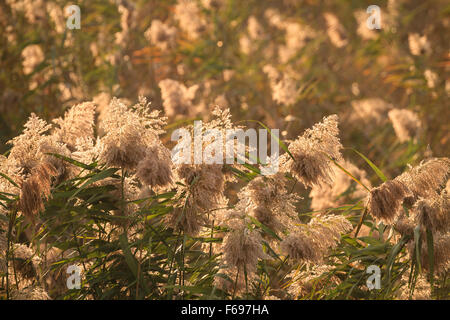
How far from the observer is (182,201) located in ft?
6.29

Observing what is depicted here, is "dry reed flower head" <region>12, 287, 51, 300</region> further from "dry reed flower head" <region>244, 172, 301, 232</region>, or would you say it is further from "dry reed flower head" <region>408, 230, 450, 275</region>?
"dry reed flower head" <region>408, 230, 450, 275</region>

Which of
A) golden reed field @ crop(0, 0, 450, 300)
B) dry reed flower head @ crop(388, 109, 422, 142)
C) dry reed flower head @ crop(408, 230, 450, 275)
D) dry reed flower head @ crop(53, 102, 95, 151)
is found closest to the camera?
golden reed field @ crop(0, 0, 450, 300)

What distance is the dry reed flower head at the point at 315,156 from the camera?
1.95 m

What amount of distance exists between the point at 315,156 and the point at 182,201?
17.3 inches

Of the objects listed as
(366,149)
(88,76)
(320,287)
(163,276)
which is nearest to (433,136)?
(366,149)

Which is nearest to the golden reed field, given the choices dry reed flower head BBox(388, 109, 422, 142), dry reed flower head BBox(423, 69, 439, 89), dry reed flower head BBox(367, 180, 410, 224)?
dry reed flower head BBox(367, 180, 410, 224)

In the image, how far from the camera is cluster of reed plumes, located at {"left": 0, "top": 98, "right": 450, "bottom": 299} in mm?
1819

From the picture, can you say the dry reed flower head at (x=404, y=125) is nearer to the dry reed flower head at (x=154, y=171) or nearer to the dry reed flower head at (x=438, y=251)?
the dry reed flower head at (x=438, y=251)

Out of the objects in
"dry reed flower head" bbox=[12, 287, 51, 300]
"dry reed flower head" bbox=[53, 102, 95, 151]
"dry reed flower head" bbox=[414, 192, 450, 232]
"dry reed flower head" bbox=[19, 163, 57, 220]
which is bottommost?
"dry reed flower head" bbox=[12, 287, 51, 300]

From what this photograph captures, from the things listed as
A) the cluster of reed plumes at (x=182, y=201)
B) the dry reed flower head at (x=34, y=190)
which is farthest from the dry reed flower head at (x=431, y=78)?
the dry reed flower head at (x=34, y=190)

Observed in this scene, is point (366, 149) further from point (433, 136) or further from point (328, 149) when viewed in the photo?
point (328, 149)

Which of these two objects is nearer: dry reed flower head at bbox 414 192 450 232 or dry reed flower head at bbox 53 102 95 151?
dry reed flower head at bbox 414 192 450 232

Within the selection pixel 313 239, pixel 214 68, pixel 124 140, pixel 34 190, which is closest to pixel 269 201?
pixel 313 239
